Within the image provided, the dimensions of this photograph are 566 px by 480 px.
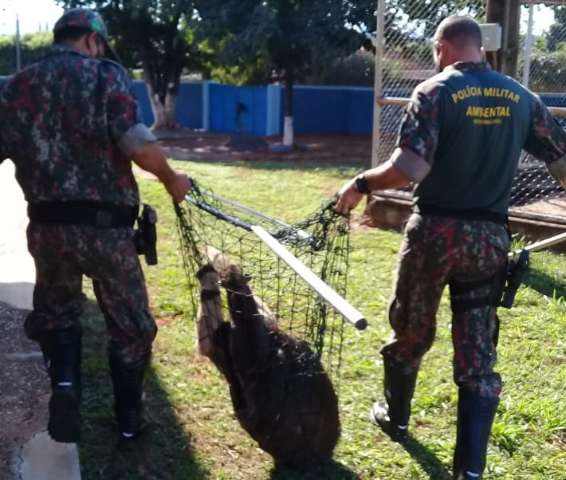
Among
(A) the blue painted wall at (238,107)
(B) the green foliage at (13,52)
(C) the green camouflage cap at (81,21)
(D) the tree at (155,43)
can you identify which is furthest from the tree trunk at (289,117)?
(C) the green camouflage cap at (81,21)

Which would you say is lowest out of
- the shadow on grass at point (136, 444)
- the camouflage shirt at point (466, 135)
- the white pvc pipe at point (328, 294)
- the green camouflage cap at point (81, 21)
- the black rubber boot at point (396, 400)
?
the shadow on grass at point (136, 444)

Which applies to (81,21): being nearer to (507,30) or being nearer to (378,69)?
(507,30)

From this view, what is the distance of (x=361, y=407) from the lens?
4.02 m

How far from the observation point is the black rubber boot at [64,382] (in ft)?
10.4

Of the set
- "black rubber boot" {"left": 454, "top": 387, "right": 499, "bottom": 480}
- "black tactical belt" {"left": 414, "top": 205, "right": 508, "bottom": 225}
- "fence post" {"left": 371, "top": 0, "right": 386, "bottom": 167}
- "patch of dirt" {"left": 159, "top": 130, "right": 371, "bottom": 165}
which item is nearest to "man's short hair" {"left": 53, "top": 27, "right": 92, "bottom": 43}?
"black tactical belt" {"left": 414, "top": 205, "right": 508, "bottom": 225}

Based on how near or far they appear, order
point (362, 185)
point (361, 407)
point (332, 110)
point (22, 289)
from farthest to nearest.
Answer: point (332, 110) → point (22, 289) → point (361, 407) → point (362, 185)

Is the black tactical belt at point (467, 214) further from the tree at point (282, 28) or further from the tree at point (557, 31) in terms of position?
the tree at point (282, 28)

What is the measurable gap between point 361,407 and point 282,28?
15366 millimetres

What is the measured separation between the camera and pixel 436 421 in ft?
12.8

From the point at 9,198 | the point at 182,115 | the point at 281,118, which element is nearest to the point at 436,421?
the point at 9,198

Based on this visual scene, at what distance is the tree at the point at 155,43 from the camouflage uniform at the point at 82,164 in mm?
17393

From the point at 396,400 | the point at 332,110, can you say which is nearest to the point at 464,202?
the point at 396,400

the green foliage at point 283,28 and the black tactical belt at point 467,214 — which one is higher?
the green foliage at point 283,28

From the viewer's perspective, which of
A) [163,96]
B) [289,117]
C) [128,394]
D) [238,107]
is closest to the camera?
[128,394]
